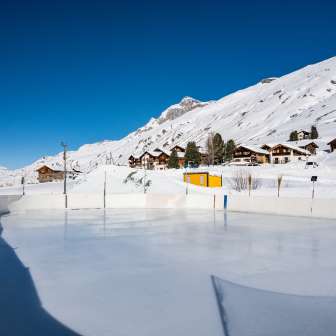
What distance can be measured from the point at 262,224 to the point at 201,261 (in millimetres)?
8064

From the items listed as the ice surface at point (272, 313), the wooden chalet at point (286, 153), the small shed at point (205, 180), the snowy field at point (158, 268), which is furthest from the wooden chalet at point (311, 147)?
the ice surface at point (272, 313)

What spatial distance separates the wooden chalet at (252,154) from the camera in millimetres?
77812

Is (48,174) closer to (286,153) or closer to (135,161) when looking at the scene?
(135,161)

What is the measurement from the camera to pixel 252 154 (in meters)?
78.6

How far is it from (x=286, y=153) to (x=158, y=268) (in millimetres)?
74157

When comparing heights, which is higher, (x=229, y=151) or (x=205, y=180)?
(x=229, y=151)

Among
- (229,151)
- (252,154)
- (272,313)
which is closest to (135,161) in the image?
(229,151)

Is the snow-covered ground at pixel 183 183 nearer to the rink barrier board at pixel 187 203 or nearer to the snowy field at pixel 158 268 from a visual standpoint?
the rink barrier board at pixel 187 203

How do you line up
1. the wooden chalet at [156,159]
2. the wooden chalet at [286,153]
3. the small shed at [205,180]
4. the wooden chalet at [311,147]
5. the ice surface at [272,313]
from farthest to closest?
the wooden chalet at [156,159] < the wooden chalet at [311,147] < the wooden chalet at [286,153] < the small shed at [205,180] < the ice surface at [272,313]

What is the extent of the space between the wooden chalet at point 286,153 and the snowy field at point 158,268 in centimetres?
6375

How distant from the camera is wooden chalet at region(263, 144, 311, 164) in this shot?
76.4 metres

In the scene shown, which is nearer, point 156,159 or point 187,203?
point 187,203

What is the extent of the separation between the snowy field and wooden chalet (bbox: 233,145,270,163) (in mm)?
63447

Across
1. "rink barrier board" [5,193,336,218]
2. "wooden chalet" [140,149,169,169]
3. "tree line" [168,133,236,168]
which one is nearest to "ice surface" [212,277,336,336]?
"rink barrier board" [5,193,336,218]
